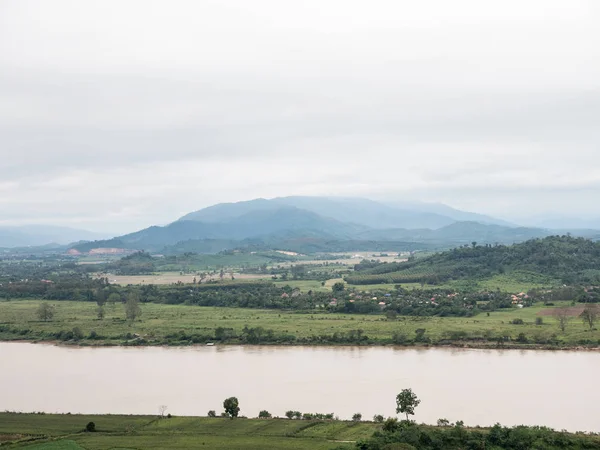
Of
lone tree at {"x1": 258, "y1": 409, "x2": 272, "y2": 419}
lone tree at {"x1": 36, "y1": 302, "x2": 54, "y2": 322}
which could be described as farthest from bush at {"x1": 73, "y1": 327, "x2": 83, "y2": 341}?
lone tree at {"x1": 258, "y1": 409, "x2": 272, "y2": 419}

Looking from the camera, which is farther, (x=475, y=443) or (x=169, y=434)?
(x=169, y=434)

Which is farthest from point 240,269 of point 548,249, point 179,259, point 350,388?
point 350,388

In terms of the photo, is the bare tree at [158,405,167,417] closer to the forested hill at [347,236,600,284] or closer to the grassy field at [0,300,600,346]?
the grassy field at [0,300,600,346]

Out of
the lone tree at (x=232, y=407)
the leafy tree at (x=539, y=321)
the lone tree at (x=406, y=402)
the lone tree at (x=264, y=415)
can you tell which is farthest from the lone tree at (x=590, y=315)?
the lone tree at (x=232, y=407)

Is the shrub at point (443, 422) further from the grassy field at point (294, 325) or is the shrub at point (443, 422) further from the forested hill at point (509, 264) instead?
the forested hill at point (509, 264)

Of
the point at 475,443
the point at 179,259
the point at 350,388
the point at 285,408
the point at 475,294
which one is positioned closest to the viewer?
the point at 475,443

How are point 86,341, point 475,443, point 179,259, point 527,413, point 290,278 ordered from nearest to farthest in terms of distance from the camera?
point 475,443 < point 527,413 < point 86,341 < point 290,278 < point 179,259

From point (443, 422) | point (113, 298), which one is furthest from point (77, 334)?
point (443, 422)

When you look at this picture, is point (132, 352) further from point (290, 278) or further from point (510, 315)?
point (290, 278)

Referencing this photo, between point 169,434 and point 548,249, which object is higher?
point 548,249
